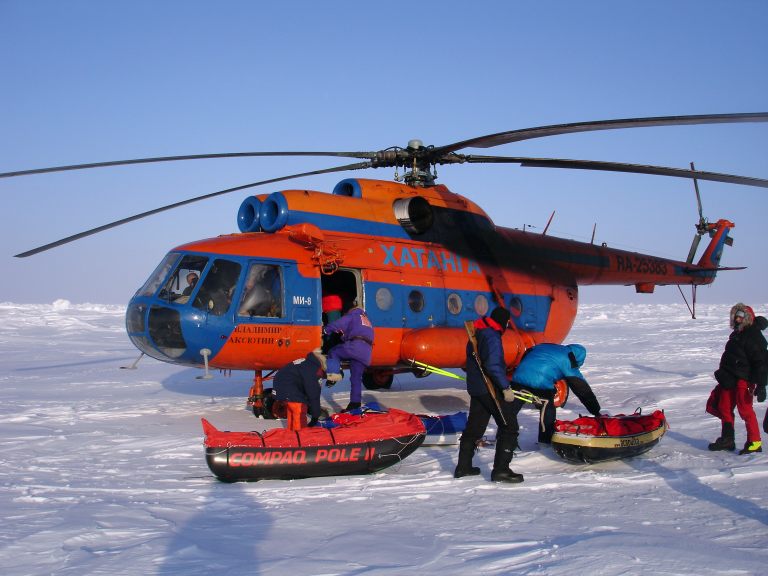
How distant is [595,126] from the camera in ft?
22.9

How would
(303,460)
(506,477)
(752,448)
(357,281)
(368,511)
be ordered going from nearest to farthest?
(368,511) → (506,477) → (303,460) → (752,448) → (357,281)

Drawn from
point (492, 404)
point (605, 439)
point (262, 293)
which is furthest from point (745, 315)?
point (262, 293)

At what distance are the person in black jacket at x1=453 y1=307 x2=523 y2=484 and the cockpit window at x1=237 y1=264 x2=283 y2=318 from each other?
11.0ft

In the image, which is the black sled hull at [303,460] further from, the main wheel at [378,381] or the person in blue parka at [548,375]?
the main wheel at [378,381]

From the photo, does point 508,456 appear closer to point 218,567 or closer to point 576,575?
point 576,575

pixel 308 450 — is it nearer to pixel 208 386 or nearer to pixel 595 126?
pixel 595 126

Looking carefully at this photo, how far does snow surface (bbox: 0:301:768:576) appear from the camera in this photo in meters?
3.87

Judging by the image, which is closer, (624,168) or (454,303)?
(624,168)

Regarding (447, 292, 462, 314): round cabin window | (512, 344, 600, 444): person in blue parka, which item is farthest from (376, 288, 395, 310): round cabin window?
(512, 344, 600, 444): person in blue parka

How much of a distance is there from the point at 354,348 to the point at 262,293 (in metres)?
1.35

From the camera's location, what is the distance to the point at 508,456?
5.80 meters

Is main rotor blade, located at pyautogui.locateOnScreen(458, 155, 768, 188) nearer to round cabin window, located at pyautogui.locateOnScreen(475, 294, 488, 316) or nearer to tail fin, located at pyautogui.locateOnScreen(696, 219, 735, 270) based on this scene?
round cabin window, located at pyautogui.locateOnScreen(475, 294, 488, 316)

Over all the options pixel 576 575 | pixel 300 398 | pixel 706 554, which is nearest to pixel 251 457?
pixel 300 398

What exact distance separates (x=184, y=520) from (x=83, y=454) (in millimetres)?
2907
